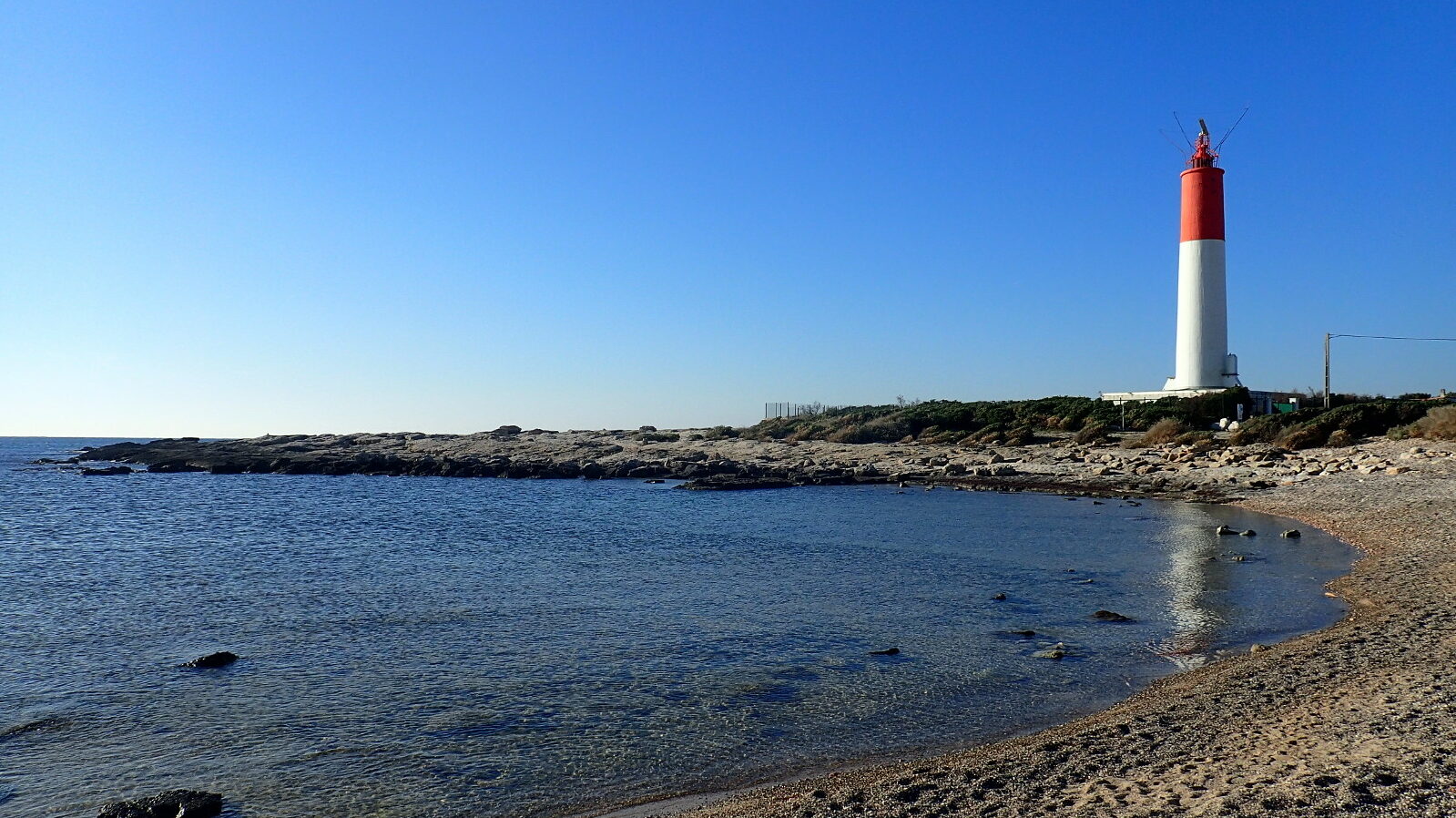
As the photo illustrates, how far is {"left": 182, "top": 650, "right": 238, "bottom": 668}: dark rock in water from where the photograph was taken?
37.8ft

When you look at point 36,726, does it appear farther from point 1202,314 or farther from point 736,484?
point 1202,314

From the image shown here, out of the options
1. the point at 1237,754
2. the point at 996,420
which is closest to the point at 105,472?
the point at 996,420

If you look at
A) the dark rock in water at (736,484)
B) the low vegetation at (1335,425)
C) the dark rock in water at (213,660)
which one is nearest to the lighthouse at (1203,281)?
the low vegetation at (1335,425)

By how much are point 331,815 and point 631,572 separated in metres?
11.9

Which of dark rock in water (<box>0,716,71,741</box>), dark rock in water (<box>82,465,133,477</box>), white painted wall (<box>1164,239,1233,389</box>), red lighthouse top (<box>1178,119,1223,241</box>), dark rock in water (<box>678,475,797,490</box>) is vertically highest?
red lighthouse top (<box>1178,119,1223,241</box>)

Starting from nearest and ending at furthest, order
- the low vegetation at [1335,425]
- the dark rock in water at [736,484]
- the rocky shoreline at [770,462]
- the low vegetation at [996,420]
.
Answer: the rocky shoreline at [770,462] → the low vegetation at [1335,425] → the dark rock in water at [736,484] → the low vegetation at [996,420]

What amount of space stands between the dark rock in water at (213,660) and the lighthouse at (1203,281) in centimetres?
4581

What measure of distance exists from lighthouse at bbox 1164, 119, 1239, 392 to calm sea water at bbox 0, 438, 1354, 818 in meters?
22.4

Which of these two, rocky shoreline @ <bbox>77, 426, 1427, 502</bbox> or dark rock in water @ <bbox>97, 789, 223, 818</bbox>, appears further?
rocky shoreline @ <bbox>77, 426, 1427, 502</bbox>

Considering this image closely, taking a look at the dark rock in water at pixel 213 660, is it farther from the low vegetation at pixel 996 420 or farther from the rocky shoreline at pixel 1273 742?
the low vegetation at pixel 996 420

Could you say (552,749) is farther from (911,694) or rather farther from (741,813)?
(911,694)

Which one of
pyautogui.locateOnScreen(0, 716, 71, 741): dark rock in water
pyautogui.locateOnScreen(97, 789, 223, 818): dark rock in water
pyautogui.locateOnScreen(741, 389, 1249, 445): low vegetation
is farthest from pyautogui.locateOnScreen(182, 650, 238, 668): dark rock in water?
pyautogui.locateOnScreen(741, 389, 1249, 445): low vegetation

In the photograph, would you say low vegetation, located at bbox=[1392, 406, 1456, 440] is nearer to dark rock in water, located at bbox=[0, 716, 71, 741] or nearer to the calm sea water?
the calm sea water

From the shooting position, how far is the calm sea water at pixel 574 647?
7949 millimetres
